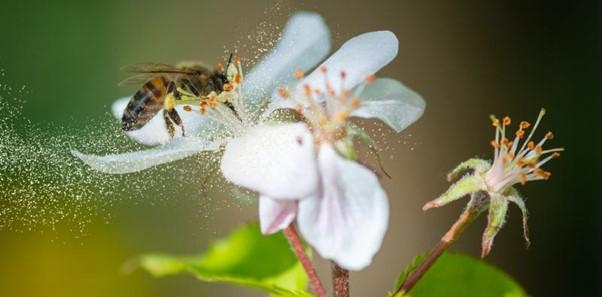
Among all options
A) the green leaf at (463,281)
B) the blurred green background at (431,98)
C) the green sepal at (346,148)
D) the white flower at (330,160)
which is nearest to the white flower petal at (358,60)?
the white flower at (330,160)

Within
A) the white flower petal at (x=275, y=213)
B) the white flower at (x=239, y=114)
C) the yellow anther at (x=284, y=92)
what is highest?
the white flower at (x=239, y=114)

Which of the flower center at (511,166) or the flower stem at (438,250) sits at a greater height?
the flower center at (511,166)

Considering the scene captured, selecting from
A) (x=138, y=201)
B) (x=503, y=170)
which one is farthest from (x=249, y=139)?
(x=138, y=201)

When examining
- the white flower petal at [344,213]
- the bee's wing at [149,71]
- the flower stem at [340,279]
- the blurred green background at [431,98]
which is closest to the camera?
the white flower petal at [344,213]

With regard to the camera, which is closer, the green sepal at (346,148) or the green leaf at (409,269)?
the green sepal at (346,148)

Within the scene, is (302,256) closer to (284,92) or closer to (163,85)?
(284,92)

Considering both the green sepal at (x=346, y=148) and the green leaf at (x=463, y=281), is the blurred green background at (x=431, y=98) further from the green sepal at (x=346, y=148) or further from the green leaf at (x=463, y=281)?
the green sepal at (x=346, y=148)

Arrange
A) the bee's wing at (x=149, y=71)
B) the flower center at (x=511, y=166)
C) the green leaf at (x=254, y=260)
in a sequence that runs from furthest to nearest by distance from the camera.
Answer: the bee's wing at (x=149, y=71) → the green leaf at (x=254, y=260) → the flower center at (x=511, y=166)
